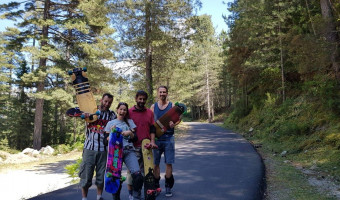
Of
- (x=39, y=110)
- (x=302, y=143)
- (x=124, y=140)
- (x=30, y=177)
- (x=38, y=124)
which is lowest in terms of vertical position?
(x=30, y=177)

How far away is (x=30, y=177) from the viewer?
32.6 feet

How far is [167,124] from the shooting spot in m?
4.32

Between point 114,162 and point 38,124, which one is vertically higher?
point 38,124

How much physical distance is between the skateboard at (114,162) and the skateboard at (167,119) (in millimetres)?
767

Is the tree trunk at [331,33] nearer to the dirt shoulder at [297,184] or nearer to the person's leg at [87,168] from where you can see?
the dirt shoulder at [297,184]

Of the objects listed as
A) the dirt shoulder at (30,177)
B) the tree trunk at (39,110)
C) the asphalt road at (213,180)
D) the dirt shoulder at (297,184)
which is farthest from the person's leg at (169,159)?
the tree trunk at (39,110)

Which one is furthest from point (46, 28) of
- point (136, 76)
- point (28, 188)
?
point (28, 188)

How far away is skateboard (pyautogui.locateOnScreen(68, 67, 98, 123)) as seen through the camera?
161 inches

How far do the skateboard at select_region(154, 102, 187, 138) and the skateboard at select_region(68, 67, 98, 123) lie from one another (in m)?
1.04

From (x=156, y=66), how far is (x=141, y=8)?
368 centimetres

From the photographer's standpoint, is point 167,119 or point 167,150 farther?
point 167,150

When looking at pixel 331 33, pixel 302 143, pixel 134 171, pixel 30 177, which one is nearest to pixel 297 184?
pixel 134 171

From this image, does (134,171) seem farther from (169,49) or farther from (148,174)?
(169,49)

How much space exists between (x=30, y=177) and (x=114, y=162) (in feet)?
26.4
